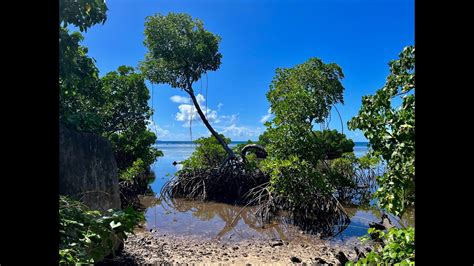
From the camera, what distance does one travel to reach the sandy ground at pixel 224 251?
208 inches

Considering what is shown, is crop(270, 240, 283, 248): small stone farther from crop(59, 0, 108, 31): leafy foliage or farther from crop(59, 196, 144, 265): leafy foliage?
crop(59, 0, 108, 31): leafy foliage

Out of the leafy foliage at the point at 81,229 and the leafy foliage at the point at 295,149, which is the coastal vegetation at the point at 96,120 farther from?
the leafy foliage at the point at 295,149

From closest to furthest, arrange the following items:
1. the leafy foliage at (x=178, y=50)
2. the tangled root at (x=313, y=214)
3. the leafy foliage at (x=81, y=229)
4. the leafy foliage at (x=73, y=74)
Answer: the leafy foliage at (x=81, y=229) < the leafy foliage at (x=73, y=74) < the tangled root at (x=313, y=214) < the leafy foliage at (x=178, y=50)

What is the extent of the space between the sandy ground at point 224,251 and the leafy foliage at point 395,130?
7.61 feet

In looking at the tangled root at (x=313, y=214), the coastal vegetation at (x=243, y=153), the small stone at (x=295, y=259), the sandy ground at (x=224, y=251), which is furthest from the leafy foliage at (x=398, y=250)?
the tangled root at (x=313, y=214)

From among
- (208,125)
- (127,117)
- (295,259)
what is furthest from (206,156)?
(295,259)

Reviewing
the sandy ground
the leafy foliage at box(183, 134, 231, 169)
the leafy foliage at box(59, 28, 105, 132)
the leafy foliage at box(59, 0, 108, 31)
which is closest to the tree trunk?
the leafy foliage at box(183, 134, 231, 169)
